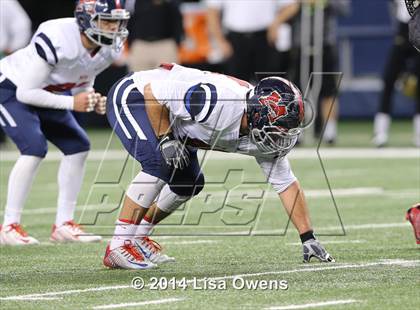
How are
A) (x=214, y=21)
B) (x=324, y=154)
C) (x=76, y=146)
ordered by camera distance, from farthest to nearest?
(x=214, y=21)
(x=324, y=154)
(x=76, y=146)

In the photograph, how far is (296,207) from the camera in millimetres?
6375

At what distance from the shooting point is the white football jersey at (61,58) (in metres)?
7.53

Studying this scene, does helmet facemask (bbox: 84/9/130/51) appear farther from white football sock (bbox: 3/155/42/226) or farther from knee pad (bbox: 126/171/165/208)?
knee pad (bbox: 126/171/165/208)

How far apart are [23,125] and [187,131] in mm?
1583

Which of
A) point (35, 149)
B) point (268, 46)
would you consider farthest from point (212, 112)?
point (268, 46)

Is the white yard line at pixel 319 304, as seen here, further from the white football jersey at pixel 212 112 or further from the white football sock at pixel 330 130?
the white football sock at pixel 330 130

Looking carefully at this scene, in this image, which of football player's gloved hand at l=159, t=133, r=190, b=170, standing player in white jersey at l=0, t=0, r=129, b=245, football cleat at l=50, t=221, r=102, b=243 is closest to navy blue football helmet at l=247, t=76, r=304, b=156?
football player's gloved hand at l=159, t=133, r=190, b=170

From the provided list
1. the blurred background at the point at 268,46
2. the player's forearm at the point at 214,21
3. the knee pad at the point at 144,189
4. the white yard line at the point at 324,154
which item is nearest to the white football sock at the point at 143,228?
the knee pad at the point at 144,189

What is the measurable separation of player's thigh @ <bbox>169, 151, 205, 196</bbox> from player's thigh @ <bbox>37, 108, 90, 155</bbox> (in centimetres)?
137

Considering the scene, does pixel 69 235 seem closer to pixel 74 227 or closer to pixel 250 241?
pixel 74 227

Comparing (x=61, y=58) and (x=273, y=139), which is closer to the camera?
(x=273, y=139)

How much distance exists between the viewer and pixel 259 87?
6.25 meters

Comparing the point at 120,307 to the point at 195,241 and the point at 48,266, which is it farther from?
the point at 195,241

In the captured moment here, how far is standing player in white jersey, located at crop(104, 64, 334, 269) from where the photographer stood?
6203mm
